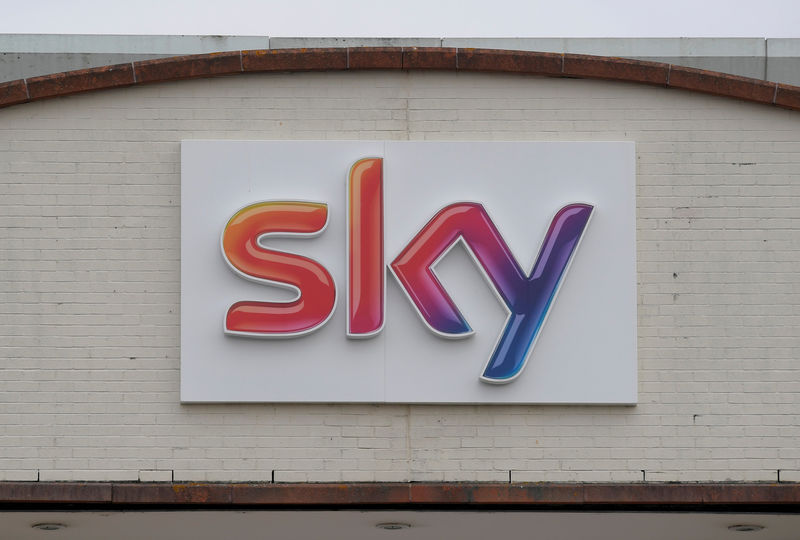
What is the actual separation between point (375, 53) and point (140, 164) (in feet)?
8.29

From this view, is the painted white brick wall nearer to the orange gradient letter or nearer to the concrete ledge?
the concrete ledge

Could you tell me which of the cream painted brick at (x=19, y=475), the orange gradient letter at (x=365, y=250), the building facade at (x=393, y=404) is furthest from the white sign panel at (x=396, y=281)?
the cream painted brick at (x=19, y=475)

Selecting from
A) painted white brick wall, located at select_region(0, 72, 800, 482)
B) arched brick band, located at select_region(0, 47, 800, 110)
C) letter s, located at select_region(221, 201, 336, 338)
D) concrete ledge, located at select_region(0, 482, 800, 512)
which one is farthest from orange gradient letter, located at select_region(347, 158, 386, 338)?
concrete ledge, located at select_region(0, 482, 800, 512)

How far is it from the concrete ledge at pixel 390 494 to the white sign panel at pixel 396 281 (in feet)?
2.71

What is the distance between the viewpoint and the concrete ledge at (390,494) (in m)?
12.6

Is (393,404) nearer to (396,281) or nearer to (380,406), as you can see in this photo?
(380,406)

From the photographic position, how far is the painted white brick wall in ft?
42.1

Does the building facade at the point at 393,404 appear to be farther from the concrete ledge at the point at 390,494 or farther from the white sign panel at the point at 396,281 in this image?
the white sign panel at the point at 396,281

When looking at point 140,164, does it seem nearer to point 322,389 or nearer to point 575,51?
point 322,389

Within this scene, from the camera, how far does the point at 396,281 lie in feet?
42.1

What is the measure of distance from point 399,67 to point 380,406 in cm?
331

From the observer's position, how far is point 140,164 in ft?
43.2

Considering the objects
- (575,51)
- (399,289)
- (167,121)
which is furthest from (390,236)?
(575,51)

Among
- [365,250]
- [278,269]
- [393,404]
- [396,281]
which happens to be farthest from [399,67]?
[393,404]
